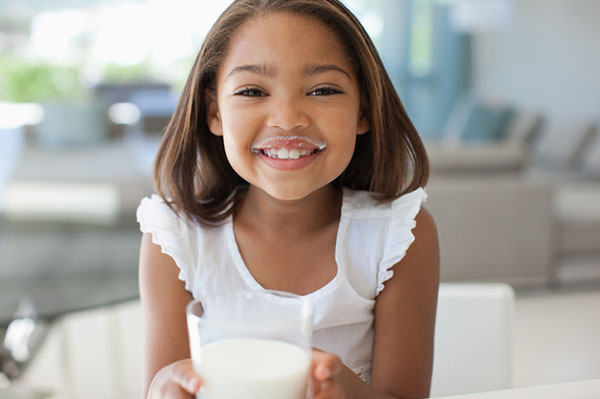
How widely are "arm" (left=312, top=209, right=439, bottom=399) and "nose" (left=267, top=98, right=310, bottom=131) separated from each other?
25 centimetres

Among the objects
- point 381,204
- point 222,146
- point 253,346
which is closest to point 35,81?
point 222,146

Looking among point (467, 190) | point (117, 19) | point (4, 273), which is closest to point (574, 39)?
point (467, 190)

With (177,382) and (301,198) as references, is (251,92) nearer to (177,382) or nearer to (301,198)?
(301,198)

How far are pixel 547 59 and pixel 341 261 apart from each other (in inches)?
239

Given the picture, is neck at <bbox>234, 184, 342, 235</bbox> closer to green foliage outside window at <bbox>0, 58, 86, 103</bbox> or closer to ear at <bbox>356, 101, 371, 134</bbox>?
ear at <bbox>356, 101, 371, 134</bbox>

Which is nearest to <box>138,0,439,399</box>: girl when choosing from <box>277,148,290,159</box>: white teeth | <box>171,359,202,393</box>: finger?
<box>277,148,290,159</box>: white teeth

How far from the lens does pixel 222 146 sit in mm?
1046

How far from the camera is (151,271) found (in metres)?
0.93

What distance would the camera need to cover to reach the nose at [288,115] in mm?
810

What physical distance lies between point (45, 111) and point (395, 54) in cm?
398

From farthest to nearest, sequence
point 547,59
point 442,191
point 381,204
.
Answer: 1. point 547,59
2. point 442,191
3. point 381,204

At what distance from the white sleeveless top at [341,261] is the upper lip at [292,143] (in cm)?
19

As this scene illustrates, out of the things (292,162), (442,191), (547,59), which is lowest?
(442,191)

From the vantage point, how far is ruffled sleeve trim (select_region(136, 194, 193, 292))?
0.93 m
